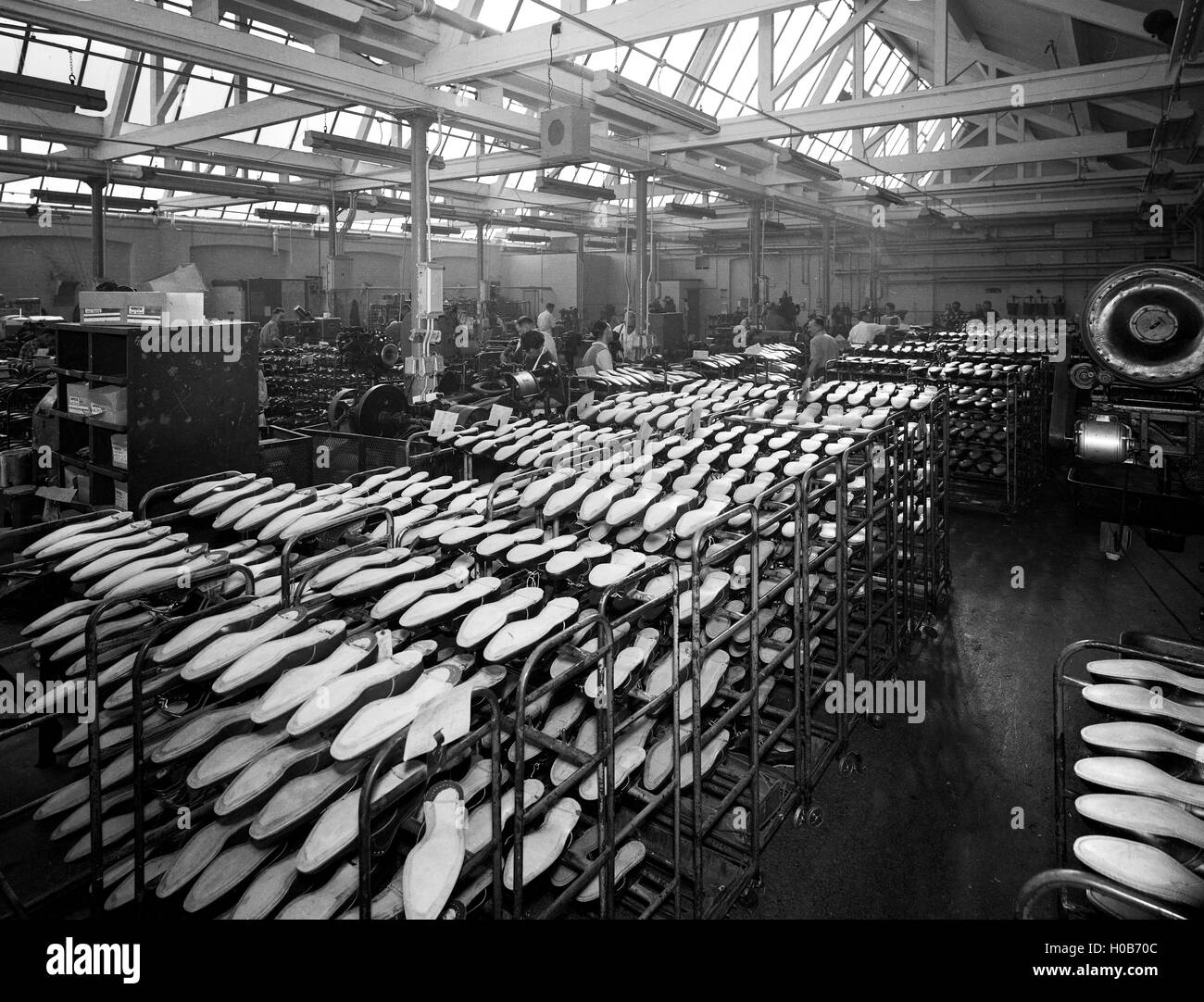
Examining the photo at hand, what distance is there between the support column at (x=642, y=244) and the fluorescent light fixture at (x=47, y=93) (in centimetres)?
731

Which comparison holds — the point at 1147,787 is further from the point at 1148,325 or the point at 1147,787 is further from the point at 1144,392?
the point at 1144,392

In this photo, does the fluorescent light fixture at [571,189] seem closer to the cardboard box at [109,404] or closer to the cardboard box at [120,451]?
the cardboard box at [109,404]

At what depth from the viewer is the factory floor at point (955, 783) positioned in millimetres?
2873

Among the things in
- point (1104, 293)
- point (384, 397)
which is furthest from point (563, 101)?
point (1104, 293)

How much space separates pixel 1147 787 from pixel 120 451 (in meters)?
5.09

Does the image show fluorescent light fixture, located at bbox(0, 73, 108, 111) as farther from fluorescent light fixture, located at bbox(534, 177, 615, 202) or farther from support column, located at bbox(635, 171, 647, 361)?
support column, located at bbox(635, 171, 647, 361)

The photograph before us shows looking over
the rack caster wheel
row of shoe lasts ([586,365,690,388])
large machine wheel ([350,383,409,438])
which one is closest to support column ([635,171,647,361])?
row of shoe lasts ([586,365,690,388])

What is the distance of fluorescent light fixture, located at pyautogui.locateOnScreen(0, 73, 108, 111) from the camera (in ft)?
20.5

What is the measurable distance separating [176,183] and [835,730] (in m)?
13.9

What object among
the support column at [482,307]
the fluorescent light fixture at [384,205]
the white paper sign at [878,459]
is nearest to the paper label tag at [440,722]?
the white paper sign at [878,459]

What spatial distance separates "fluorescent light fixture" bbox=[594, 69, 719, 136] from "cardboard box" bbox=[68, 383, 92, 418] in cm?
479

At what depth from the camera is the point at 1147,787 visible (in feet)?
6.05

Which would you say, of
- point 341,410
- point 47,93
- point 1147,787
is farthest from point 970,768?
point 47,93

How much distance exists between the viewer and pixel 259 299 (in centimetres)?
1870
